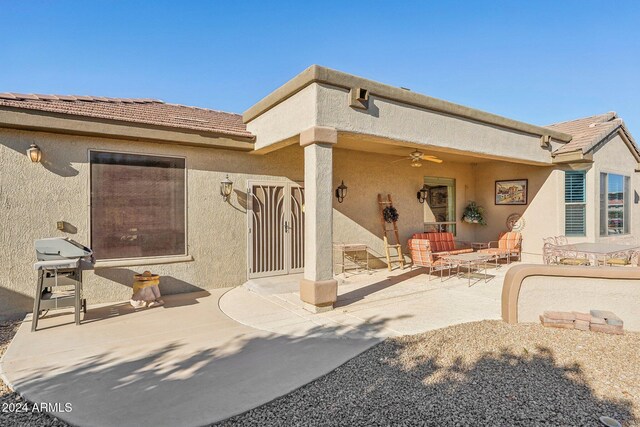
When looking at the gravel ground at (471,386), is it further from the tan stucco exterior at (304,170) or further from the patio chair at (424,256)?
the patio chair at (424,256)

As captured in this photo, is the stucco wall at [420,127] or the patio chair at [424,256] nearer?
the stucco wall at [420,127]

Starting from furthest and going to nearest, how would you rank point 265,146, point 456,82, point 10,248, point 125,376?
point 456,82 → point 265,146 → point 10,248 → point 125,376

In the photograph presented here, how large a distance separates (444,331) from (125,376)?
400 centimetres

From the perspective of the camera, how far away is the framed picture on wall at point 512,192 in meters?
11.0

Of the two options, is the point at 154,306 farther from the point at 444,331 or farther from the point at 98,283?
the point at 444,331

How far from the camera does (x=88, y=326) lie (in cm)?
524

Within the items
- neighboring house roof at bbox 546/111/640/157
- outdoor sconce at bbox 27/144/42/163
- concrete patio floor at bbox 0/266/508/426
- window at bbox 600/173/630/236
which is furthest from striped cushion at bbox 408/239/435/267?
outdoor sconce at bbox 27/144/42/163

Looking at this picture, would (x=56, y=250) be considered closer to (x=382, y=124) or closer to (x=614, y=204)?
(x=382, y=124)

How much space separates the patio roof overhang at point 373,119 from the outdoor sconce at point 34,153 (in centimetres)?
386

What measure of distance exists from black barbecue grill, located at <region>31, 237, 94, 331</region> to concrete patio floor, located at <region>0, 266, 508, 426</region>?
37cm

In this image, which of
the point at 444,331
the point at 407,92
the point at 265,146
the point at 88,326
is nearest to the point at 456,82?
the point at 407,92

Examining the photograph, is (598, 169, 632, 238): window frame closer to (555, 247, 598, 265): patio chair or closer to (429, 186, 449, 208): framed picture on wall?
(555, 247, 598, 265): patio chair

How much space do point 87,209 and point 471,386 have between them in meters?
6.77

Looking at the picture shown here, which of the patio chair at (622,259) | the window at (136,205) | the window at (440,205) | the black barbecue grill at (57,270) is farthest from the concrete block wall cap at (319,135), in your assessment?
the patio chair at (622,259)
